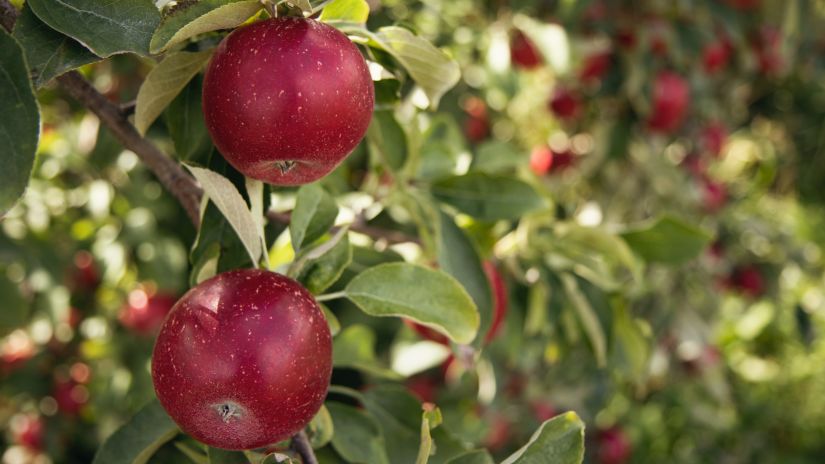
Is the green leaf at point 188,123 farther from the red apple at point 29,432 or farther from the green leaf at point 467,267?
the red apple at point 29,432

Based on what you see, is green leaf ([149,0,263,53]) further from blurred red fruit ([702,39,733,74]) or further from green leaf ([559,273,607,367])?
blurred red fruit ([702,39,733,74])

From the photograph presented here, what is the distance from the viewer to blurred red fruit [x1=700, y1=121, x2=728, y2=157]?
2.35m

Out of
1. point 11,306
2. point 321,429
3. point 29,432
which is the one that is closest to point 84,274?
point 11,306

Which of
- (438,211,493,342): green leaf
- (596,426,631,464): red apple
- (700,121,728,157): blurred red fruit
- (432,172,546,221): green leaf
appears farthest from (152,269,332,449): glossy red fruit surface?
(700,121,728,157): blurred red fruit

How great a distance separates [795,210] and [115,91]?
308cm

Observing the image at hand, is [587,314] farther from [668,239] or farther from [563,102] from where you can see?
[563,102]

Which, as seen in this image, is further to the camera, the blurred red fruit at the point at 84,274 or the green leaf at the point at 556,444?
the blurred red fruit at the point at 84,274

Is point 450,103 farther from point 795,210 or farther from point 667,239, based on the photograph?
point 795,210

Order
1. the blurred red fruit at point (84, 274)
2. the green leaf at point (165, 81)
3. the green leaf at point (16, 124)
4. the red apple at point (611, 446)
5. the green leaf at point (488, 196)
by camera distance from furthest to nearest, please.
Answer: the red apple at point (611, 446), the blurred red fruit at point (84, 274), the green leaf at point (488, 196), the green leaf at point (165, 81), the green leaf at point (16, 124)

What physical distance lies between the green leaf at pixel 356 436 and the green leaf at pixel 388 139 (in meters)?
0.27

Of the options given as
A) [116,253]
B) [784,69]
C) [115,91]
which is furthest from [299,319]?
[784,69]

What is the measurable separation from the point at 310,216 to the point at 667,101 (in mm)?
1608

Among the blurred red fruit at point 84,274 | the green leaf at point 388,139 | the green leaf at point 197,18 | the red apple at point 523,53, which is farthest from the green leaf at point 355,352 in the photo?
the red apple at point 523,53

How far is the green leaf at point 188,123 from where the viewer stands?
68 centimetres
